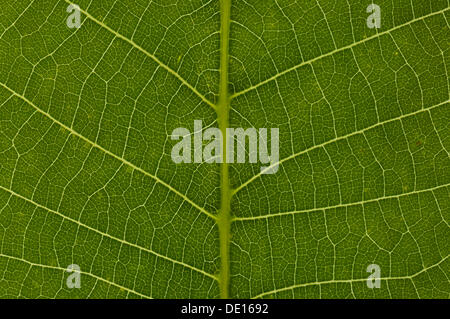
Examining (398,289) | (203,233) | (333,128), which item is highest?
(333,128)

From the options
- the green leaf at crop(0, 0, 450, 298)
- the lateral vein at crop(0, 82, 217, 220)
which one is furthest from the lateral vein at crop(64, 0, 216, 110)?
the lateral vein at crop(0, 82, 217, 220)

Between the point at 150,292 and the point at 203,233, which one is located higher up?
the point at 203,233

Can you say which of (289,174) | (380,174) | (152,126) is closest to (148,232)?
(152,126)

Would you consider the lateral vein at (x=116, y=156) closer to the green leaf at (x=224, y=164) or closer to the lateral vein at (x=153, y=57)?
the green leaf at (x=224, y=164)

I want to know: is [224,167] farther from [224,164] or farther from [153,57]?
[153,57]

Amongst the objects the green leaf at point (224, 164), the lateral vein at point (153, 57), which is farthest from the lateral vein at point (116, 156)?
the lateral vein at point (153, 57)

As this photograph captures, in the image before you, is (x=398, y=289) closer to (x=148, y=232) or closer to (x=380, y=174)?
(x=380, y=174)

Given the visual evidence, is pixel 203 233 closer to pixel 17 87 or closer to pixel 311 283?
pixel 311 283

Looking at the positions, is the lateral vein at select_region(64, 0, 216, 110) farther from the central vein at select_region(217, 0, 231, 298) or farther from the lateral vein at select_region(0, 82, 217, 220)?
the lateral vein at select_region(0, 82, 217, 220)
